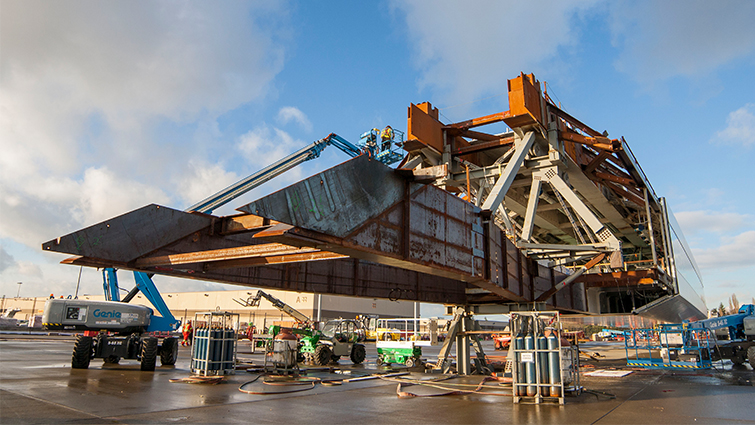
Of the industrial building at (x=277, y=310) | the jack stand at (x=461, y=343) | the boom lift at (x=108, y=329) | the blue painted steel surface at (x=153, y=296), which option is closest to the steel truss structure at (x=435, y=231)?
the jack stand at (x=461, y=343)

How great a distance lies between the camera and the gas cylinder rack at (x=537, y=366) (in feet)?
34.1

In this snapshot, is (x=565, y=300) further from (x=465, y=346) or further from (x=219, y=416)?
(x=219, y=416)

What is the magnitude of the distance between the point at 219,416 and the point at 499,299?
454 inches

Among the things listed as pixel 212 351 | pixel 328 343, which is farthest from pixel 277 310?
pixel 212 351

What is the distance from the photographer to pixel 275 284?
1339 centimetres

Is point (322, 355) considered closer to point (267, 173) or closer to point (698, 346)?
point (698, 346)

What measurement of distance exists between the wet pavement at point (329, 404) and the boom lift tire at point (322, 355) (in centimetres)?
702

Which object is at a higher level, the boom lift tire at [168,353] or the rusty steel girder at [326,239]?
the rusty steel girder at [326,239]

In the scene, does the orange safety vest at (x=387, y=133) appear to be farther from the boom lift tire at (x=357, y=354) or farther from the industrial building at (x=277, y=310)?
the industrial building at (x=277, y=310)

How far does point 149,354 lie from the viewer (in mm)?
16281

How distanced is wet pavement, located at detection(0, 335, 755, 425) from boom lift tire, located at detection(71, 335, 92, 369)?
180cm

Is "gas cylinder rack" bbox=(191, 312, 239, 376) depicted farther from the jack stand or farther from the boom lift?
the jack stand

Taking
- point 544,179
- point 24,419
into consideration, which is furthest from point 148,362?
point 544,179

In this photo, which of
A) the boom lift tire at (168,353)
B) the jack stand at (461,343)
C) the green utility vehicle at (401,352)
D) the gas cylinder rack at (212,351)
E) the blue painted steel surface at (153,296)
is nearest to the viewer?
the gas cylinder rack at (212,351)
